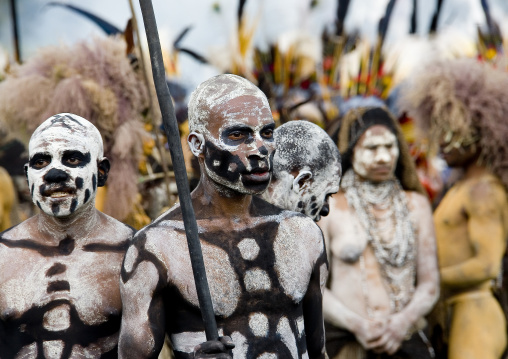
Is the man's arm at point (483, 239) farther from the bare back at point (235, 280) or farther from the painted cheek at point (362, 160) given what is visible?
the bare back at point (235, 280)

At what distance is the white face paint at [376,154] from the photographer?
221 inches

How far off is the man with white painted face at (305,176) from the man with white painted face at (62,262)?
2.38 feet

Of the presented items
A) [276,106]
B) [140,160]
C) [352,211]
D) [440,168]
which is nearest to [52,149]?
[140,160]

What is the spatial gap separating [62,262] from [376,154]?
2710mm

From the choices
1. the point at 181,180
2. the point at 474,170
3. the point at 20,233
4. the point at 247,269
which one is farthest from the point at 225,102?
the point at 474,170

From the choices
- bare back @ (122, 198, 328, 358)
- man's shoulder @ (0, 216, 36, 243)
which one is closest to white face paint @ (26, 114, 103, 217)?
man's shoulder @ (0, 216, 36, 243)

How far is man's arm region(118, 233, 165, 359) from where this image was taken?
2.94 m

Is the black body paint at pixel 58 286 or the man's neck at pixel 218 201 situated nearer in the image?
the man's neck at pixel 218 201

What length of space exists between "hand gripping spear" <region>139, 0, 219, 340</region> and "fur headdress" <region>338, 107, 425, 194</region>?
3.08 metres

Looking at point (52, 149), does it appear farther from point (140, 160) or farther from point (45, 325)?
point (140, 160)

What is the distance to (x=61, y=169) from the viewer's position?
3402mm

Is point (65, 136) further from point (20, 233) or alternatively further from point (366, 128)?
point (366, 128)

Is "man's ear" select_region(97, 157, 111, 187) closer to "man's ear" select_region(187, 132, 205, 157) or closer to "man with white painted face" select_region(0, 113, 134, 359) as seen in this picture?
"man with white painted face" select_region(0, 113, 134, 359)

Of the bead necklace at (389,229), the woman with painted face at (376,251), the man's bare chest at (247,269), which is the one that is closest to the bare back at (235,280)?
the man's bare chest at (247,269)
